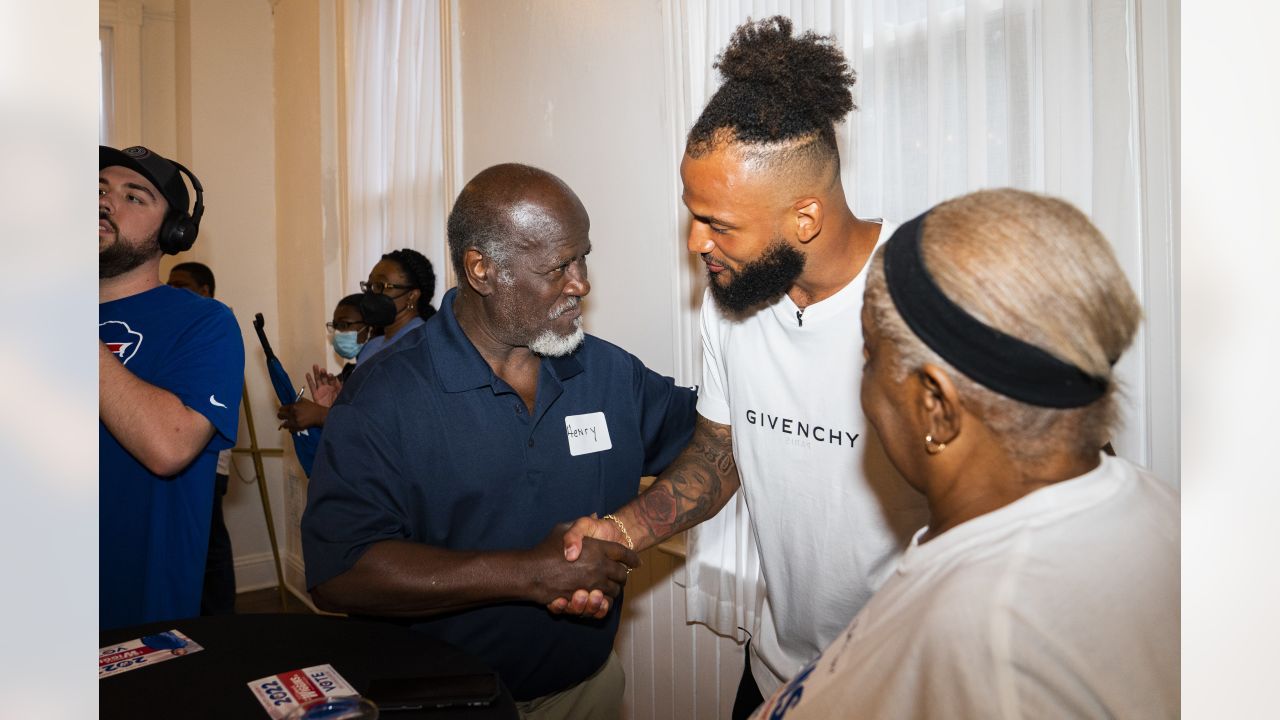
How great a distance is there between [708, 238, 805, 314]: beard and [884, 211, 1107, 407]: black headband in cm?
83

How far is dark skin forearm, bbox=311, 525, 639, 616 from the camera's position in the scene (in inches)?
63.8

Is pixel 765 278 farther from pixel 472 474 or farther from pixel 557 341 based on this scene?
pixel 472 474

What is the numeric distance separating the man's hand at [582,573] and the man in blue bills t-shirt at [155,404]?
89 centimetres

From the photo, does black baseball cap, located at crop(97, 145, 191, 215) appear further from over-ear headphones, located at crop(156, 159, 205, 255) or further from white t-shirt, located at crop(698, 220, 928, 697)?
white t-shirt, located at crop(698, 220, 928, 697)

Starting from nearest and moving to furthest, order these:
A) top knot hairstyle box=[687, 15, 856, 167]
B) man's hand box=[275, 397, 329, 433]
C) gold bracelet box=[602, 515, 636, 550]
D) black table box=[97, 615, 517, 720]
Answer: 1. black table box=[97, 615, 517, 720]
2. top knot hairstyle box=[687, 15, 856, 167]
3. gold bracelet box=[602, 515, 636, 550]
4. man's hand box=[275, 397, 329, 433]

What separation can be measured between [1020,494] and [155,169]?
2.21 metres

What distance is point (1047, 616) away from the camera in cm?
60

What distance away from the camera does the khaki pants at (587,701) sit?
6.13ft

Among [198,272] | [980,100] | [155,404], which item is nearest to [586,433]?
[155,404]

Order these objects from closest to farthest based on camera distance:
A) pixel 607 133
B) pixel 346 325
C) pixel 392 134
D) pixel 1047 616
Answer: pixel 1047 616
pixel 607 133
pixel 346 325
pixel 392 134

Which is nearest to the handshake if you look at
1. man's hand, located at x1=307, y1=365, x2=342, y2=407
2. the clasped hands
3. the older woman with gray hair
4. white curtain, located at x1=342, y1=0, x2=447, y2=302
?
the clasped hands

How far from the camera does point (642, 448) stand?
6.71 feet

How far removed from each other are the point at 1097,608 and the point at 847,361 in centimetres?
84
